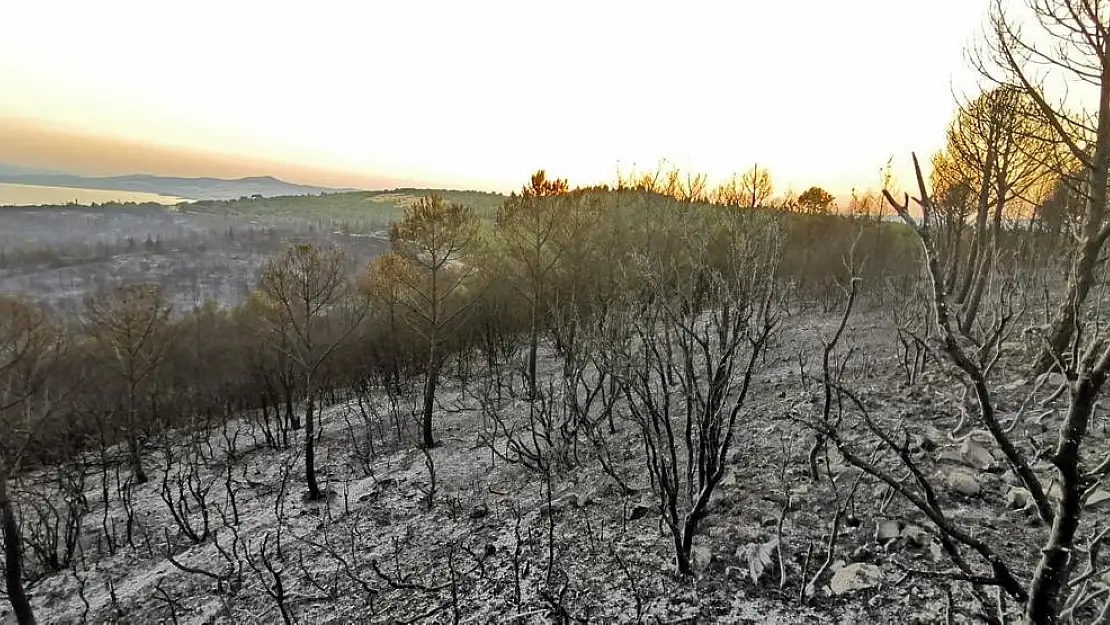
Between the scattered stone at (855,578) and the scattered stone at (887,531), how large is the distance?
0.35 metres

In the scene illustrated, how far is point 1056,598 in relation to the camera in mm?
1391

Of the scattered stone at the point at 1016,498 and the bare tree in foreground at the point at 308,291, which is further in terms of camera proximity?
the bare tree in foreground at the point at 308,291

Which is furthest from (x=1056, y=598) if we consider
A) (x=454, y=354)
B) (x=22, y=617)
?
(x=454, y=354)

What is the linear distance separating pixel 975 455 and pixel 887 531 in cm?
193

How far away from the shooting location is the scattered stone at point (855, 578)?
3693 mm

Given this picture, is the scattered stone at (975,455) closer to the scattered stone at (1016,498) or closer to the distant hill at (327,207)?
the scattered stone at (1016,498)

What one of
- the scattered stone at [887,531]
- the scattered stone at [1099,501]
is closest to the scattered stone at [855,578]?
the scattered stone at [887,531]

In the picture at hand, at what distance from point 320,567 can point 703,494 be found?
5.10 metres

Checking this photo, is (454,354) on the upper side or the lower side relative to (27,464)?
upper

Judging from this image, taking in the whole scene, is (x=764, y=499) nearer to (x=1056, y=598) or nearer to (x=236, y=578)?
(x=1056, y=598)

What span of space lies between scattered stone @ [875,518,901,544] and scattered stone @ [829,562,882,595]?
35 centimetres

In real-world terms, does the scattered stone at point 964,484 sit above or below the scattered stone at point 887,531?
above

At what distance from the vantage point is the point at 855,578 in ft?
12.3

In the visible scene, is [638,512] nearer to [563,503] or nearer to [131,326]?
[563,503]
